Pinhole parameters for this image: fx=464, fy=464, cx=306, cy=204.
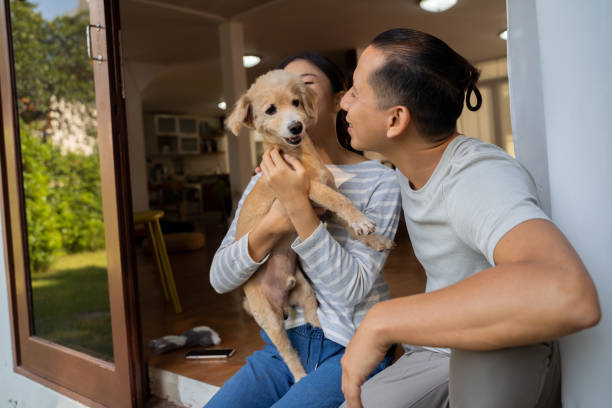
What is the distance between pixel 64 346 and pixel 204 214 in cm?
983

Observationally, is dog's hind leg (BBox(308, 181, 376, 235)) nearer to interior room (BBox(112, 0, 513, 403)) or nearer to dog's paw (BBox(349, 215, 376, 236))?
dog's paw (BBox(349, 215, 376, 236))

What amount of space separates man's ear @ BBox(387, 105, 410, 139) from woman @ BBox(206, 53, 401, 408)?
378 millimetres

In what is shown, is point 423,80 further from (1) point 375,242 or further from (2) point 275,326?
(2) point 275,326

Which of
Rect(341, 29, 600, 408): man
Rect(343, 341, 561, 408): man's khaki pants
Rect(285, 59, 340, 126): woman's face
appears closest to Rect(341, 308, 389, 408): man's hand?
Rect(341, 29, 600, 408): man

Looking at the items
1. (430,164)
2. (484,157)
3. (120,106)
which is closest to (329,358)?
(430,164)

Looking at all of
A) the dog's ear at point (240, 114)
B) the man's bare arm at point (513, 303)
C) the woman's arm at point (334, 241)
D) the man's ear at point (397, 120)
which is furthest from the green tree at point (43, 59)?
the man's bare arm at point (513, 303)

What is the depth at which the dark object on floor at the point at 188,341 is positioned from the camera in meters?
2.53

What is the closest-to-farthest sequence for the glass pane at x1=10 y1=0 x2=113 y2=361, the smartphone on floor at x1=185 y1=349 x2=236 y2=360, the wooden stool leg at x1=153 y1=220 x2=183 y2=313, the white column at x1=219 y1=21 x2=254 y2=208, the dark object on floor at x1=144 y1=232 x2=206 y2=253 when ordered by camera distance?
the glass pane at x1=10 y1=0 x2=113 y2=361 → the smartphone on floor at x1=185 y1=349 x2=236 y2=360 → the wooden stool leg at x1=153 y1=220 x2=183 y2=313 → the white column at x1=219 y1=21 x2=254 y2=208 → the dark object on floor at x1=144 y1=232 x2=206 y2=253

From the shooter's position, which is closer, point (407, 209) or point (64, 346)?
point (407, 209)

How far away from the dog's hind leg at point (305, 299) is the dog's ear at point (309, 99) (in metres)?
0.57

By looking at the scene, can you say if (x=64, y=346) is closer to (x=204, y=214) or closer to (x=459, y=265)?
(x=459, y=265)

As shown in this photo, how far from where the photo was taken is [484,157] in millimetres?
875

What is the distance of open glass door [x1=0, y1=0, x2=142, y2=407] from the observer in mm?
2016

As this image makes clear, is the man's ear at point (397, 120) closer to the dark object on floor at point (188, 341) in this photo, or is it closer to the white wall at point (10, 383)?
the dark object on floor at point (188, 341)
